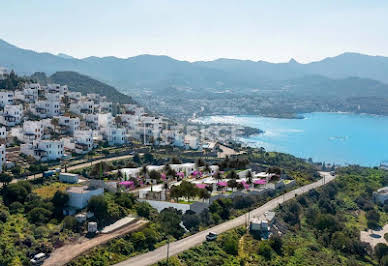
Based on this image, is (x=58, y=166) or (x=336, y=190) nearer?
(x=58, y=166)

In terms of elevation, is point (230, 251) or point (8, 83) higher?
point (8, 83)

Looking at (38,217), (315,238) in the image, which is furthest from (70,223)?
(315,238)

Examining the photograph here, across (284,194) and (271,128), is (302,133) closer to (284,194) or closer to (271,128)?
(271,128)

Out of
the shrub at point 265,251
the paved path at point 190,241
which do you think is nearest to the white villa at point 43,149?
the paved path at point 190,241

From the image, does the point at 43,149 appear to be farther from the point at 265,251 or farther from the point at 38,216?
the point at 265,251

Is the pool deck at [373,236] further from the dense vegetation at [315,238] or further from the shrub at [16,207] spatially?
the shrub at [16,207]

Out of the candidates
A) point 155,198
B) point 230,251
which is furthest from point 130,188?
point 230,251
